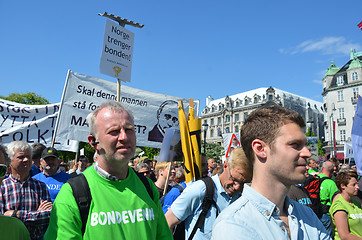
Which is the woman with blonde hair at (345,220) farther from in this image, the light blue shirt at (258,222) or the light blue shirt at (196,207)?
the light blue shirt at (258,222)

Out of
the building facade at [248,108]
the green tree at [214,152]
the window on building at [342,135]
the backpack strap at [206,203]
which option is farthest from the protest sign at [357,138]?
the building facade at [248,108]

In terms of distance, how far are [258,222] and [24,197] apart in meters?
2.59

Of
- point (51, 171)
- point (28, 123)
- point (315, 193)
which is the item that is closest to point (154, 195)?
point (51, 171)

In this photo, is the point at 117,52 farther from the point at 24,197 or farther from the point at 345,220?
the point at 345,220

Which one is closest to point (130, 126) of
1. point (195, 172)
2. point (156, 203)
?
point (156, 203)

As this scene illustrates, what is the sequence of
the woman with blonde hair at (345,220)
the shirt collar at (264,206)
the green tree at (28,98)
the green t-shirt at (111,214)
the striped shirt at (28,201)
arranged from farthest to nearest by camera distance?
the green tree at (28,98) → the woman with blonde hair at (345,220) → the striped shirt at (28,201) → the green t-shirt at (111,214) → the shirt collar at (264,206)

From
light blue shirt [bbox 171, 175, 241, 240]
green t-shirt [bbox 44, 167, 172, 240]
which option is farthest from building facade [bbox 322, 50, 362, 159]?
green t-shirt [bbox 44, 167, 172, 240]

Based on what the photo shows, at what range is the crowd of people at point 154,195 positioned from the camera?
5.67ft

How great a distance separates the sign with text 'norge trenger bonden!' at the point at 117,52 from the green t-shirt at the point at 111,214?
412cm

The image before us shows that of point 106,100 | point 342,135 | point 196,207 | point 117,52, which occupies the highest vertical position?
point 342,135

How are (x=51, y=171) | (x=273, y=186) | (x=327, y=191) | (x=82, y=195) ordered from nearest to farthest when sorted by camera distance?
(x=273, y=186) → (x=82, y=195) → (x=51, y=171) → (x=327, y=191)

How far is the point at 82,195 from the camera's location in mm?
2137

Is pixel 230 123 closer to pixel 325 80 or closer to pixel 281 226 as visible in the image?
pixel 325 80

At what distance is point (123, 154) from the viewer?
7.68ft
